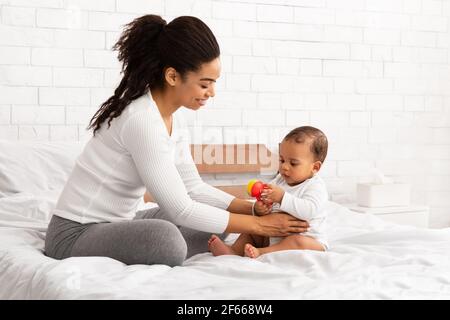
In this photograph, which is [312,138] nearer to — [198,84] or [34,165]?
[198,84]

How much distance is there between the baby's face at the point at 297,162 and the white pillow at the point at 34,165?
44.4 inches

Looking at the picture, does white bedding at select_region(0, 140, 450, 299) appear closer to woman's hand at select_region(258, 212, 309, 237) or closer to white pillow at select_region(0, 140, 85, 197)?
woman's hand at select_region(258, 212, 309, 237)

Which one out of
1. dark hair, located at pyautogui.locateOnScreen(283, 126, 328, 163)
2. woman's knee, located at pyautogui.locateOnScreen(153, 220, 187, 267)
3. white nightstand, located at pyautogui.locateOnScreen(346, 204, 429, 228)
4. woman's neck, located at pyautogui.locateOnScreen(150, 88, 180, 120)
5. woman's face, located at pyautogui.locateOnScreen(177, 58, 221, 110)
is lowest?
white nightstand, located at pyautogui.locateOnScreen(346, 204, 429, 228)

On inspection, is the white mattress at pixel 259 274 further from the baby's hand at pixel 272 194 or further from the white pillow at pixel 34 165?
the white pillow at pixel 34 165

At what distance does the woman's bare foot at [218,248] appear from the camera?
1941mm

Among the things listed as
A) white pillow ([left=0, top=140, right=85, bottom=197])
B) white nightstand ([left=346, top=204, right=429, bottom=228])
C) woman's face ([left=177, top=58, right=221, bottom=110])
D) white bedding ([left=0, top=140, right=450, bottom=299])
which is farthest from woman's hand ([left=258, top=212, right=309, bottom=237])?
white nightstand ([left=346, top=204, right=429, bottom=228])

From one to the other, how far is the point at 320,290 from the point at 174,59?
2.93 ft

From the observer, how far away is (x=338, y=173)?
148 inches

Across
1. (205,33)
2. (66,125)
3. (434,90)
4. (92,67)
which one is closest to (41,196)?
(66,125)

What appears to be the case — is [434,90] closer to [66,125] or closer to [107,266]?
[66,125]

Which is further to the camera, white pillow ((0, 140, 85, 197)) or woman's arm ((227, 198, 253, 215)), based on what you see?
white pillow ((0, 140, 85, 197))

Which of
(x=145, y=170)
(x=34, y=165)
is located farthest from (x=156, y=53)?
(x=34, y=165)

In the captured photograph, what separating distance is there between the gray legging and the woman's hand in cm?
26

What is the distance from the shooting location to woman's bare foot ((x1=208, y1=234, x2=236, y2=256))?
1941 mm
